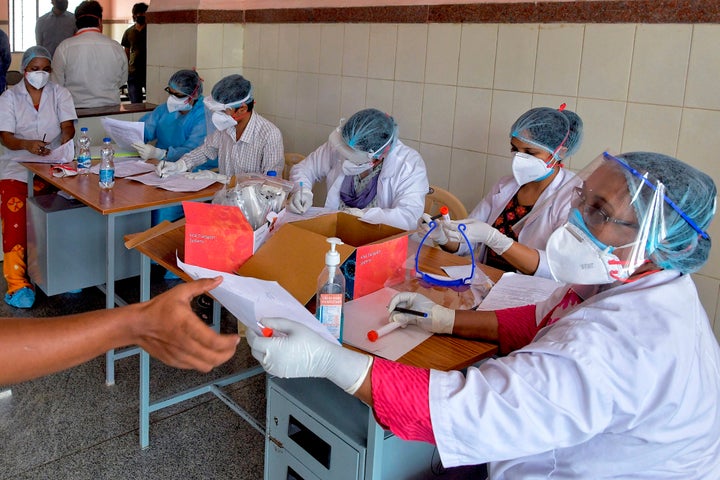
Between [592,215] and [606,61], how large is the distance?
5.57 feet

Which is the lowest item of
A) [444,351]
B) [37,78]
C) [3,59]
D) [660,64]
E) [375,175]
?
[444,351]

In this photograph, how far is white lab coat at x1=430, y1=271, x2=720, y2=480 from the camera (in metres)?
1.20

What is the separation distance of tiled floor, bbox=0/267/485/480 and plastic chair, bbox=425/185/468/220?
110 centimetres

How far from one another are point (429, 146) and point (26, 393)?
7.27 ft

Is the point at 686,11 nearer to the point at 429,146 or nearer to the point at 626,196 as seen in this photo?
the point at 429,146

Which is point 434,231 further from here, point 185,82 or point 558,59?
point 185,82

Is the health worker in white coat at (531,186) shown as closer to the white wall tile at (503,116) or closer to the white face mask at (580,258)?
the white wall tile at (503,116)

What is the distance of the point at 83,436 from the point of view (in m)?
2.61

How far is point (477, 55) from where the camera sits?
328cm

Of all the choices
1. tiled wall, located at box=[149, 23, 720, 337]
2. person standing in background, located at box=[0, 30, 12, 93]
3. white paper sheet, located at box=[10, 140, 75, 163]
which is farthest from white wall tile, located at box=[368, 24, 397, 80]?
person standing in background, located at box=[0, 30, 12, 93]

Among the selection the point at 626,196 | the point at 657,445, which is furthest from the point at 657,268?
the point at 657,445

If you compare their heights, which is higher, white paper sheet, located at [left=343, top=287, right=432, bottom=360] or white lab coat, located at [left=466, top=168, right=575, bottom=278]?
white lab coat, located at [left=466, top=168, right=575, bottom=278]

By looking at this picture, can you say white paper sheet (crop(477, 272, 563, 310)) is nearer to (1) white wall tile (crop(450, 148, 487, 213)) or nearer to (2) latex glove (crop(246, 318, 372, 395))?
(2) latex glove (crop(246, 318, 372, 395))

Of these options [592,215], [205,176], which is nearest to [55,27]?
[205,176]
